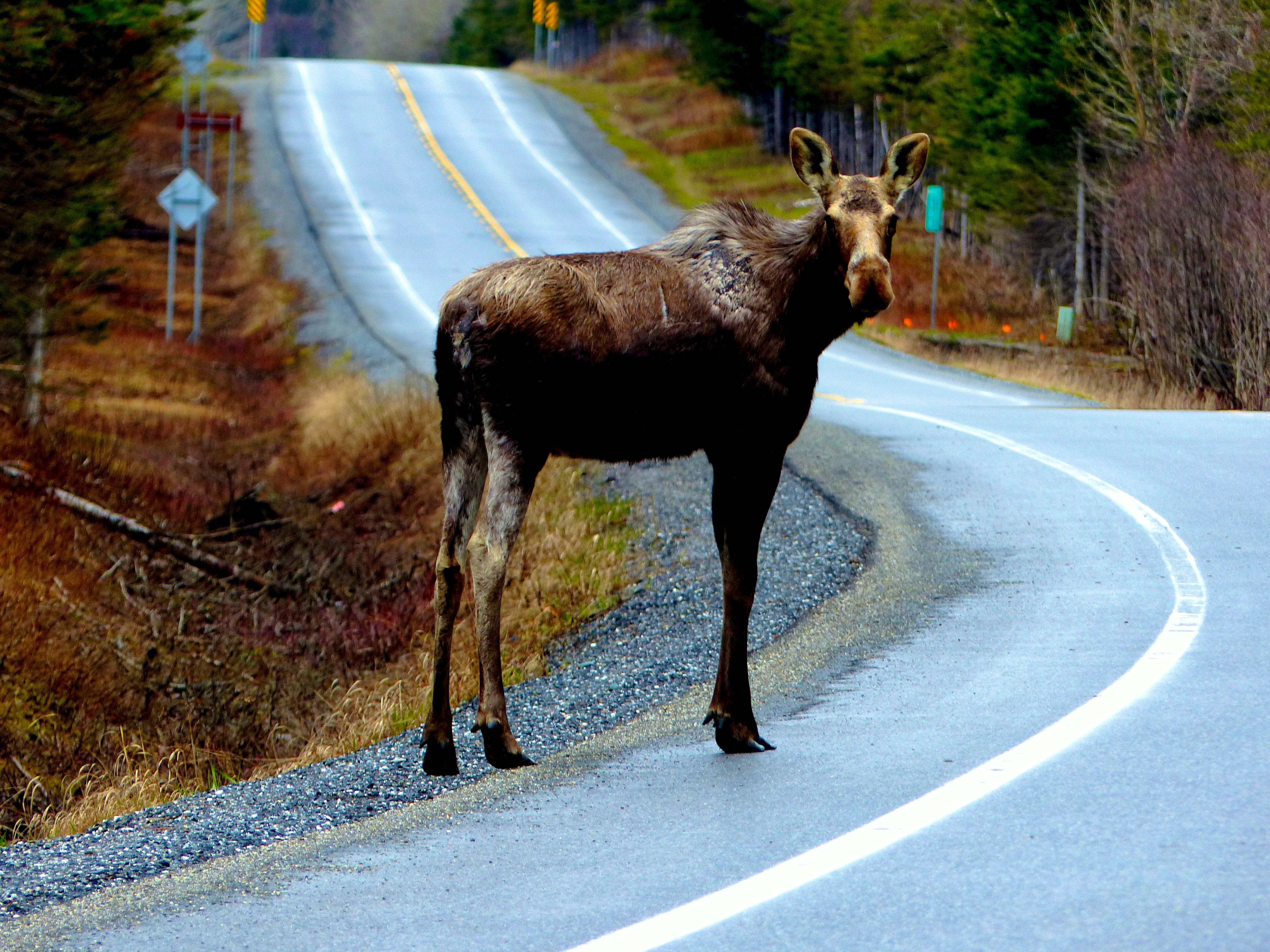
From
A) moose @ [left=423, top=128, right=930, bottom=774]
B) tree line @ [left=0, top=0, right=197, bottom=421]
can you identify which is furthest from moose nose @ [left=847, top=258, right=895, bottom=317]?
tree line @ [left=0, top=0, right=197, bottom=421]

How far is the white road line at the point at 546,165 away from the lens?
4003 cm

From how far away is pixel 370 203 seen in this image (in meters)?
43.9

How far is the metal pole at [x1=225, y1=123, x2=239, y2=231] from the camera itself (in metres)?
→ 40.9

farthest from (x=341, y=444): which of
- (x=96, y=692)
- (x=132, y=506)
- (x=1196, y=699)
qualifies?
(x=1196, y=699)

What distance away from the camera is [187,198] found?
2630 cm

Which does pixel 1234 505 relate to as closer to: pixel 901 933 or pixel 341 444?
pixel 901 933

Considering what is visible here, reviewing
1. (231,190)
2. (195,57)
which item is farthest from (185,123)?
(231,190)

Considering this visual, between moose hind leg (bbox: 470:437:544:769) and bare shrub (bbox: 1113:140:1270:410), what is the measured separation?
18.4 meters

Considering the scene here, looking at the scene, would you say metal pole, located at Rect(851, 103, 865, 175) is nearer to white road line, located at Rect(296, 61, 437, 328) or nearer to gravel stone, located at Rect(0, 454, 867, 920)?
white road line, located at Rect(296, 61, 437, 328)

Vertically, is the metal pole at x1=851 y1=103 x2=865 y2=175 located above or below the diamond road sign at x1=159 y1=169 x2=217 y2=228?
above

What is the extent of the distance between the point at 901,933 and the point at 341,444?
54.2ft

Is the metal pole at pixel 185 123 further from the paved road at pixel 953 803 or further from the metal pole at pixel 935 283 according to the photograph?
the paved road at pixel 953 803

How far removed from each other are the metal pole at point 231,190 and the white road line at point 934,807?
1376 inches

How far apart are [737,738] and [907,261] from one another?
117 ft
